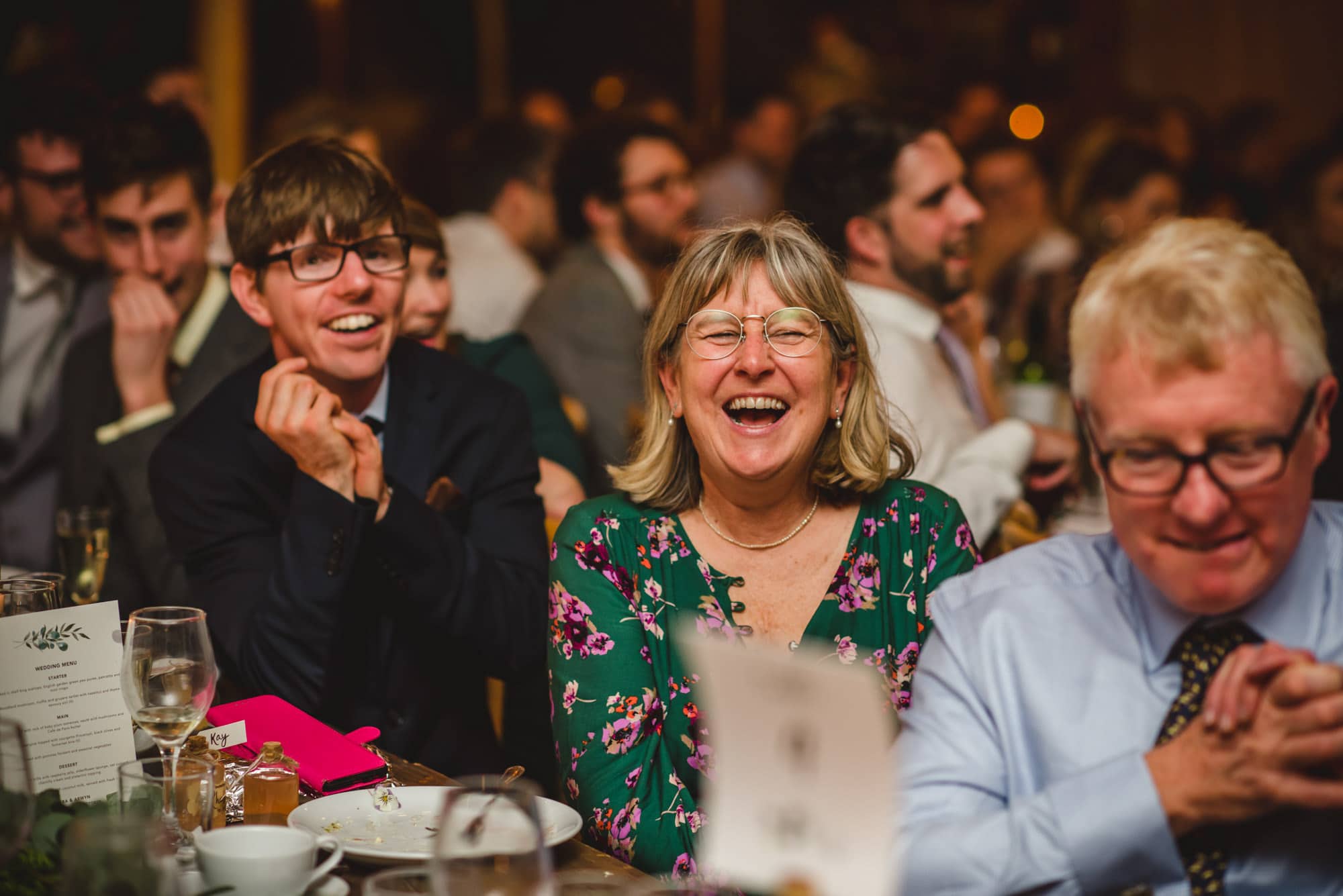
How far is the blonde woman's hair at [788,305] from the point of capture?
80.4 inches

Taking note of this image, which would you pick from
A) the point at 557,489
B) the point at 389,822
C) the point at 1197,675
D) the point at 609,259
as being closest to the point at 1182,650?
the point at 1197,675

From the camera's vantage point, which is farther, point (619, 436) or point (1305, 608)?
point (619, 436)

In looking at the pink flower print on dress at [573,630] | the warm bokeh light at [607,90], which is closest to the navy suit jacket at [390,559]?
the pink flower print on dress at [573,630]

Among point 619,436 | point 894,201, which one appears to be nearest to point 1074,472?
point 894,201

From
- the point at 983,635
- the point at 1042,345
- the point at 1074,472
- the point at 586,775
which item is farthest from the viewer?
the point at 1042,345

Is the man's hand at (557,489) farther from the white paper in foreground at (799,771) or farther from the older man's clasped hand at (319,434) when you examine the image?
the white paper in foreground at (799,771)

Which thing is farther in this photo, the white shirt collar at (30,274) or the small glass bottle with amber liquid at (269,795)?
the white shirt collar at (30,274)

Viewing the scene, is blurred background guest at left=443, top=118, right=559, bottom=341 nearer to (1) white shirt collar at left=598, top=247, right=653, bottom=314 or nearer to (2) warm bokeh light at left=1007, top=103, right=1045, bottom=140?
(1) white shirt collar at left=598, top=247, right=653, bottom=314

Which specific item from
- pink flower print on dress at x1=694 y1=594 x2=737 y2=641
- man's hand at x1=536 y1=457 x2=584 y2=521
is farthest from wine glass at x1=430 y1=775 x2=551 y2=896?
man's hand at x1=536 y1=457 x2=584 y2=521

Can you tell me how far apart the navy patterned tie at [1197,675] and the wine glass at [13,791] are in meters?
1.12

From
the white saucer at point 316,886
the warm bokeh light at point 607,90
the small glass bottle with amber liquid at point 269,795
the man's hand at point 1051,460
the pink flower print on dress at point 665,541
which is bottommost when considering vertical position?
the white saucer at point 316,886

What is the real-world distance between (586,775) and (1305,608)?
100 cm

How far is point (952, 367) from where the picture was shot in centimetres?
357

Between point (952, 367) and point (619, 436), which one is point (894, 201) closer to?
point (952, 367)
